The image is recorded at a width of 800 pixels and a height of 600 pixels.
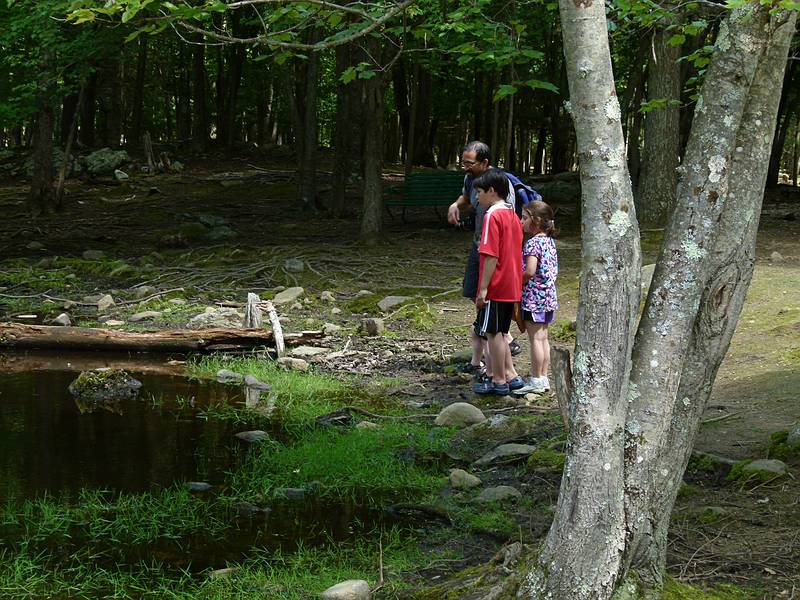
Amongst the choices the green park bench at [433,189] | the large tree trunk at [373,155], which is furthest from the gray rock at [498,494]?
the green park bench at [433,189]

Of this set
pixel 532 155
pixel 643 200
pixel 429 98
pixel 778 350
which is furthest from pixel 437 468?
pixel 532 155

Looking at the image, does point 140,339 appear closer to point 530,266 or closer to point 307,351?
point 307,351

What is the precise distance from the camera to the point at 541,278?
7.71 meters

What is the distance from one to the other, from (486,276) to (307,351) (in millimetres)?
3207

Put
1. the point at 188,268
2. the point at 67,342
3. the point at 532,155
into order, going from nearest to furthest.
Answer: the point at 67,342 < the point at 188,268 < the point at 532,155

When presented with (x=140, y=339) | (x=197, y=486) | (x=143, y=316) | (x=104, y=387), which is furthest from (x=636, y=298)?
(x=143, y=316)

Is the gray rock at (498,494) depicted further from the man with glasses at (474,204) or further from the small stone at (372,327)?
the small stone at (372,327)

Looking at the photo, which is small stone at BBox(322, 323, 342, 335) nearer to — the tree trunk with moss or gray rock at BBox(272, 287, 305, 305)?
gray rock at BBox(272, 287, 305, 305)

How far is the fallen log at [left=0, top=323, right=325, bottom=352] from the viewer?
391 inches

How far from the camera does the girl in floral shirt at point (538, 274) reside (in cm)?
762

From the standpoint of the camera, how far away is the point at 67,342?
1010cm

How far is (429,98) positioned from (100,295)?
62.7 ft

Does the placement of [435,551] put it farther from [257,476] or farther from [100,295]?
[100,295]

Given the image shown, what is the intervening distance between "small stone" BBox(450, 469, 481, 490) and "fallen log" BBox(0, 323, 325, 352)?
14.6ft
